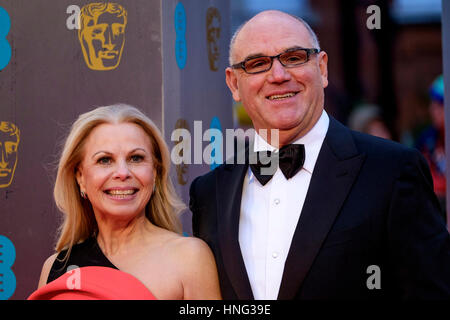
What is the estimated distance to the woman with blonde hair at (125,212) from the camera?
247 cm

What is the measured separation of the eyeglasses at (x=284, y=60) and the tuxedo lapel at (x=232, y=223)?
1.43ft

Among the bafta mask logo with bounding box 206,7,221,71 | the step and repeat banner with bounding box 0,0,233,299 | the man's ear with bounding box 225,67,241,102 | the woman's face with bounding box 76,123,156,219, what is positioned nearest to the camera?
the woman's face with bounding box 76,123,156,219

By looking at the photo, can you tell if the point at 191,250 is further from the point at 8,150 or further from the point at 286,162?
the point at 8,150

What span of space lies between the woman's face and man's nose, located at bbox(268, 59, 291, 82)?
63cm

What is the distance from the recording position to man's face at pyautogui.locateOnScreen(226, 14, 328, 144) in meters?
2.48

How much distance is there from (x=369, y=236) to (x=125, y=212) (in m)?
1.03

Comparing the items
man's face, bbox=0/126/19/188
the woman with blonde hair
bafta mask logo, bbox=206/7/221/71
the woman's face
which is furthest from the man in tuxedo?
man's face, bbox=0/126/19/188

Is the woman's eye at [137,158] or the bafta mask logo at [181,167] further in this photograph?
the bafta mask logo at [181,167]

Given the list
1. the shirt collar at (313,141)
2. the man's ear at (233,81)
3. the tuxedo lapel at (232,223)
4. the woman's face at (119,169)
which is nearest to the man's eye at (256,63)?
the man's ear at (233,81)

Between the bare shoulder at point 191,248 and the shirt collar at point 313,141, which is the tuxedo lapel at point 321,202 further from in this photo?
the bare shoulder at point 191,248

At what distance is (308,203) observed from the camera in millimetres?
2316

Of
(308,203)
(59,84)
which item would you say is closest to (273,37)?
(308,203)

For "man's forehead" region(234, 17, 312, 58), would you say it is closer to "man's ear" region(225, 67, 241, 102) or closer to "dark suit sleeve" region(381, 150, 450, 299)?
"man's ear" region(225, 67, 241, 102)
